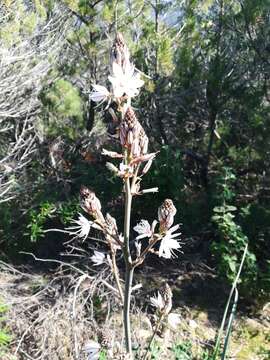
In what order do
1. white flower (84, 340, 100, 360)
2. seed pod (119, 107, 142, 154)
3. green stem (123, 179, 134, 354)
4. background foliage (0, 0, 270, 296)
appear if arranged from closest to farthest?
seed pod (119, 107, 142, 154)
green stem (123, 179, 134, 354)
white flower (84, 340, 100, 360)
background foliage (0, 0, 270, 296)

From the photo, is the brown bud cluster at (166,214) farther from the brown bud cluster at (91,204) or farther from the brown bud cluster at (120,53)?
the brown bud cluster at (120,53)

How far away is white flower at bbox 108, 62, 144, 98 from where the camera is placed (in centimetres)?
139

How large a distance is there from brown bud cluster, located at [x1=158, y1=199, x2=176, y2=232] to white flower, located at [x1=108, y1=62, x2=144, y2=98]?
36 centimetres

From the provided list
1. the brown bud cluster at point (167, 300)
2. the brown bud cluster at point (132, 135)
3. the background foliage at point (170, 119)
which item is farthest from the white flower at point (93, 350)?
the background foliage at point (170, 119)

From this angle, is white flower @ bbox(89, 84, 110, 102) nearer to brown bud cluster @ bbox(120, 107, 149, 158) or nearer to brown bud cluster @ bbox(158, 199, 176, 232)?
brown bud cluster @ bbox(120, 107, 149, 158)

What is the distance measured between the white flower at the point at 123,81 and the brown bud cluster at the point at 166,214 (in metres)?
0.36

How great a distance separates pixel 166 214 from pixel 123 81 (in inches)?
17.0

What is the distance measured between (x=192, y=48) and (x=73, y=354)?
3.20m

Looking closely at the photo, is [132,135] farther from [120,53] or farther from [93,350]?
[93,350]

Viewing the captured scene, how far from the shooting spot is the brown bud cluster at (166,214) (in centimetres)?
155

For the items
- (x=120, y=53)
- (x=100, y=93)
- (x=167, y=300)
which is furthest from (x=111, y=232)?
(x=120, y=53)

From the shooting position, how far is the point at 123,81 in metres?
1.40

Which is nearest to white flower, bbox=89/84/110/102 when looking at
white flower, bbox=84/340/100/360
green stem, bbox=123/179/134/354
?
green stem, bbox=123/179/134/354

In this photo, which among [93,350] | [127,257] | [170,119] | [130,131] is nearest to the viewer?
[130,131]
